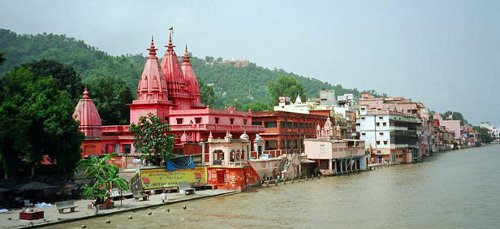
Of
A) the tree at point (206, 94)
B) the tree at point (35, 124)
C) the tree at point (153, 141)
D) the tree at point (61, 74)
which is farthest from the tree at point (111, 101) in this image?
the tree at point (206, 94)

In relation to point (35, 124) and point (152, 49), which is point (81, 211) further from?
point (152, 49)

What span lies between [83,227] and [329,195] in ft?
60.6

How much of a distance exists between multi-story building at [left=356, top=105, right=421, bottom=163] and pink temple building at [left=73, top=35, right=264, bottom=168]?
85.8 feet

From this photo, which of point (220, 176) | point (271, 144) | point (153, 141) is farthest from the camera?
point (271, 144)

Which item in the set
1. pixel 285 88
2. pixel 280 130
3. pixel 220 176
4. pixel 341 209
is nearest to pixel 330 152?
pixel 280 130

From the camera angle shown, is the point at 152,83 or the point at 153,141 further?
the point at 152,83

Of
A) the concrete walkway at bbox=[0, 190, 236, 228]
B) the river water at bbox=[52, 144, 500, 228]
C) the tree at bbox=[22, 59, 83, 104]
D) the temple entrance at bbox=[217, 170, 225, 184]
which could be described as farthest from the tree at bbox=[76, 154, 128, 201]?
the tree at bbox=[22, 59, 83, 104]

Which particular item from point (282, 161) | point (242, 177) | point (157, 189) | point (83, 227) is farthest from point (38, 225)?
point (282, 161)

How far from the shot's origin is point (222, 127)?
161ft

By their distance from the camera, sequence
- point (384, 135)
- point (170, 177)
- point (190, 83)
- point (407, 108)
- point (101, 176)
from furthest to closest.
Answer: point (407, 108), point (384, 135), point (190, 83), point (170, 177), point (101, 176)

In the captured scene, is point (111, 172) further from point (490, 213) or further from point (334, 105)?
point (334, 105)

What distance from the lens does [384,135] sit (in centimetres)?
7525

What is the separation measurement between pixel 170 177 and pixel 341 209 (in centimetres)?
1323

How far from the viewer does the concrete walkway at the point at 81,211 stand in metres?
26.3
